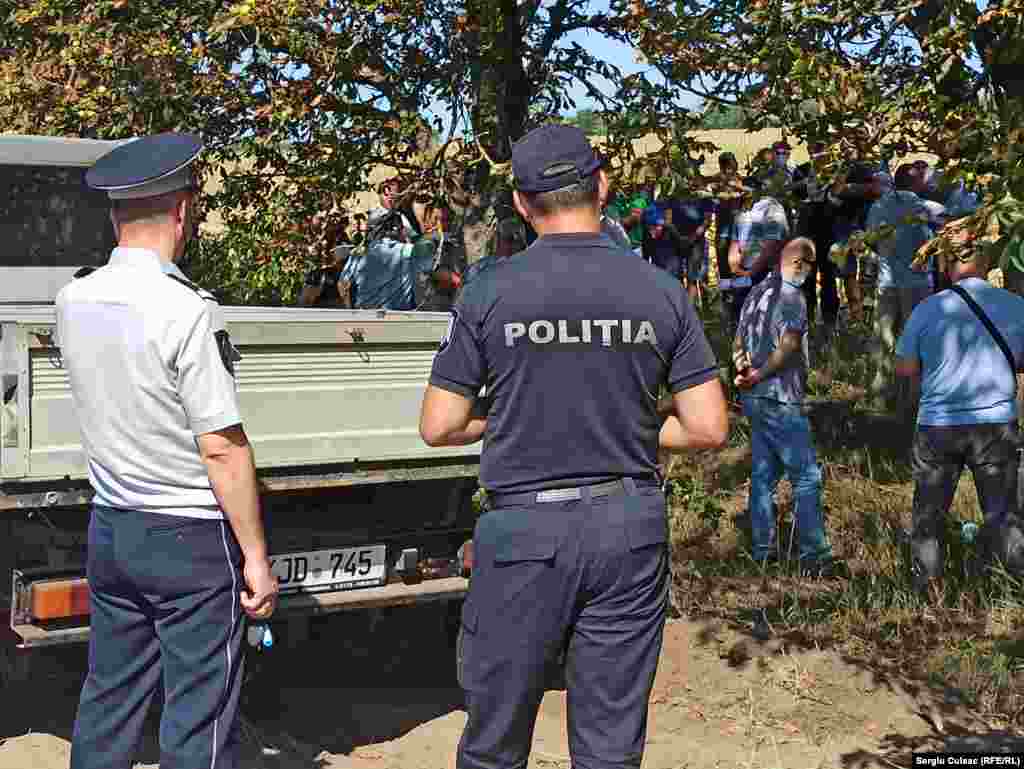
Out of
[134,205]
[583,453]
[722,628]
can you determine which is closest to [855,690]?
[722,628]

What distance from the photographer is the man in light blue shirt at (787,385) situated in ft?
25.1

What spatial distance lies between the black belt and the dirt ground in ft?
7.29

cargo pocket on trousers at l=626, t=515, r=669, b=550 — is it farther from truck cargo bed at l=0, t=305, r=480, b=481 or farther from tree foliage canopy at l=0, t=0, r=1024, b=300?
tree foliage canopy at l=0, t=0, r=1024, b=300

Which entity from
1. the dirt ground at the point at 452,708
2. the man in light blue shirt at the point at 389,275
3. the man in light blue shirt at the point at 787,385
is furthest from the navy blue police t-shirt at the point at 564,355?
the man in light blue shirt at the point at 389,275

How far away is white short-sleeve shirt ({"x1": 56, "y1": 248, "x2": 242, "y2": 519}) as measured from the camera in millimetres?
3686

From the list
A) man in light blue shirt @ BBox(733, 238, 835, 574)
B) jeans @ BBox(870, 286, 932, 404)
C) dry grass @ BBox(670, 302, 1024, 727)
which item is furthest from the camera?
jeans @ BBox(870, 286, 932, 404)

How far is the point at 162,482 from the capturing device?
3744 mm

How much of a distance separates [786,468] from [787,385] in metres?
0.44

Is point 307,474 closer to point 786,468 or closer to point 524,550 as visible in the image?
point 524,550

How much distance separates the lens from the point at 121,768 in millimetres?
3893

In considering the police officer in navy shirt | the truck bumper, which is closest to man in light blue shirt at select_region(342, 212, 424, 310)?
the truck bumper

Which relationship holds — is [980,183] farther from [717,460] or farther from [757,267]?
[717,460]

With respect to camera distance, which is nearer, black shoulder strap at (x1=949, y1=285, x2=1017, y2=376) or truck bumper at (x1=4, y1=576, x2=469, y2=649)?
truck bumper at (x1=4, y1=576, x2=469, y2=649)

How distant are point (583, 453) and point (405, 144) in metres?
5.45
